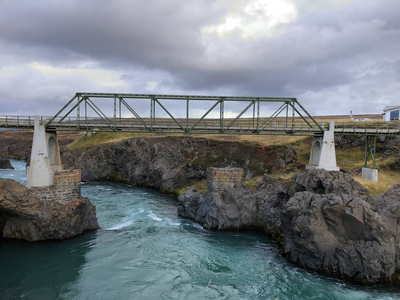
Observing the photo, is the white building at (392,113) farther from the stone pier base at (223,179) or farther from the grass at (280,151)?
the stone pier base at (223,179)

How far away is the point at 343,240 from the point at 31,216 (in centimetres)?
3081

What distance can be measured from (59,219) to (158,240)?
36.8ft

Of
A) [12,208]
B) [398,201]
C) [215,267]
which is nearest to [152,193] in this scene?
[12,208]

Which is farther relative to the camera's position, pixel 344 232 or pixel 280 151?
pixel 280 151

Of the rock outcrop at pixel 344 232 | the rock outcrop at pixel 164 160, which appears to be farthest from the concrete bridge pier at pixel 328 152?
the rock outcrop at pixel 164 160

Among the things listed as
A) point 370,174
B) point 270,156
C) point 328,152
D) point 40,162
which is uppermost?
point 328,152

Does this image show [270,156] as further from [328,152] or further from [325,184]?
[325,184]

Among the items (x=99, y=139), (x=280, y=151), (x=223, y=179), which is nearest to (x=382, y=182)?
(x=280, y=151)

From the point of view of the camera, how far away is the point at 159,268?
24859 mm

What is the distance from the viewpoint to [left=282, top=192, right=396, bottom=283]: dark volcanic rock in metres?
21.9

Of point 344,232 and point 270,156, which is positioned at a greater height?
point 270,156

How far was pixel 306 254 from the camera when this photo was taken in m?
24.4

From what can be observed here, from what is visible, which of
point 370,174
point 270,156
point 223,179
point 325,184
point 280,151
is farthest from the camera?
point 280,151

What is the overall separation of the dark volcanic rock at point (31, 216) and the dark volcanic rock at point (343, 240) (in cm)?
2428
